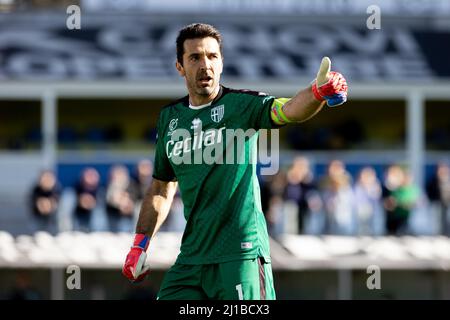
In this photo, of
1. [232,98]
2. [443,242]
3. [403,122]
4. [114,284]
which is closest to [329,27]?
[403,122]

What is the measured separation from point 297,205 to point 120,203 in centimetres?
271

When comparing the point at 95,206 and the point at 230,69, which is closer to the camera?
the point at 95,206

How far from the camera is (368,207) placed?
17.3m

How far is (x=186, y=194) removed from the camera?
6.24m

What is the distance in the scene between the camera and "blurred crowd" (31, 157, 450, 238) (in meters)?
17.0

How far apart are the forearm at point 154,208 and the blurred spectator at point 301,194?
34.6 ft

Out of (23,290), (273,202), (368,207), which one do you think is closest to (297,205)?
(273,202)

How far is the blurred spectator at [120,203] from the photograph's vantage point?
17.4 metres

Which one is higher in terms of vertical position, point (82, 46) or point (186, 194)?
point (82, 46)

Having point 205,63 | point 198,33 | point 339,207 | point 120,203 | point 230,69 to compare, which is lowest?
point 205,63

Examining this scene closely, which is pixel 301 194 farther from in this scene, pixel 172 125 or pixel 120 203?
pixel 172 125

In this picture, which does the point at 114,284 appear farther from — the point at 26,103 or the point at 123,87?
the point at 26,103

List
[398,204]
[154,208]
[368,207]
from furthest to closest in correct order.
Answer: [368,207] < [398,204] < [154,208]
